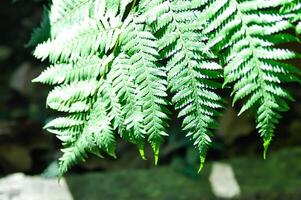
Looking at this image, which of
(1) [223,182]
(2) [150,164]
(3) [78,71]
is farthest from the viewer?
(2) [150,164]

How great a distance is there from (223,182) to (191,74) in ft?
3.90

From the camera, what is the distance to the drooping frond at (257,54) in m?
1.21

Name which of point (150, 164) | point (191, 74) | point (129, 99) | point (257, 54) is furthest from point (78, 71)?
point (150, 164)

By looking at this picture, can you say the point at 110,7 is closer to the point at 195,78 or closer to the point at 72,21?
the point at 72,21

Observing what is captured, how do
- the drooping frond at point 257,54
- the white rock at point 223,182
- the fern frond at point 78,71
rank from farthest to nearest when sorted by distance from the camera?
the white rock at point 223,182, the fern frond at point 78,71, the drooping frond at point 257,54

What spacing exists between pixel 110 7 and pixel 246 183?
127cm

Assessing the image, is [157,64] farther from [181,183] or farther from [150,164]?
[150,164]

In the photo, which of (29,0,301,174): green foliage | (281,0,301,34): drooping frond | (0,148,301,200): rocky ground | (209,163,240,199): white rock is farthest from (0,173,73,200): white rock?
(281,0,301,34): drooping frond

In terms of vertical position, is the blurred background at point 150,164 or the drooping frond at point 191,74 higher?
the drooping frond at point 191,74

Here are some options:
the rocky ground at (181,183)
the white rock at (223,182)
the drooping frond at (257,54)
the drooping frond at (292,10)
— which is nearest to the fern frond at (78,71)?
the drooping frond at (257,54)

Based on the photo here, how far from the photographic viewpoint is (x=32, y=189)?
2350 mm

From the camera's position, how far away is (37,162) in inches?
107

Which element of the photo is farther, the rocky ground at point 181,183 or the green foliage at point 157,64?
the rocky ground at point 181,183

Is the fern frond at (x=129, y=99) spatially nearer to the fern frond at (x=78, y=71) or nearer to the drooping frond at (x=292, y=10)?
the fern frond at (x=78, y=71)
